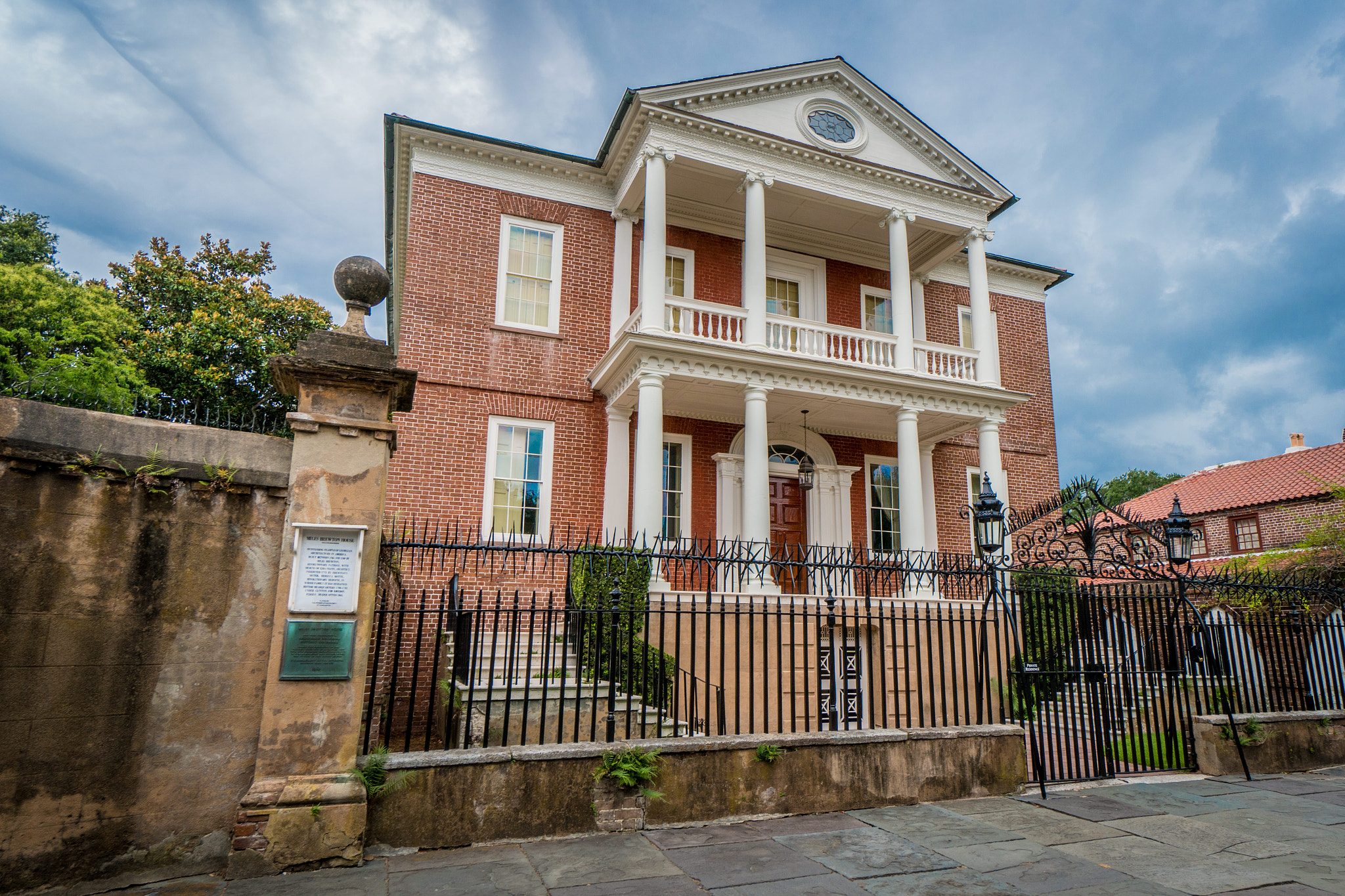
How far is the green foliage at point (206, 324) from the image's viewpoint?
72.6 ft

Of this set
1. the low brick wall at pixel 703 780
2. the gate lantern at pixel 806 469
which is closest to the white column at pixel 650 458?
the gate lantern at pixel 806 469

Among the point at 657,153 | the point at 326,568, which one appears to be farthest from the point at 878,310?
the point at 326,568

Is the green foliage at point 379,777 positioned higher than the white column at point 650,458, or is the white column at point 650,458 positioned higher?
the white column at point 650,458

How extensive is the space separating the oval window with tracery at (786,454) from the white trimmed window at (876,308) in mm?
3403

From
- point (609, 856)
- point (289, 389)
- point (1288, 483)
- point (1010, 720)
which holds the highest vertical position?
point (1288, 483)

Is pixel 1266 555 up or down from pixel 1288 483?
down

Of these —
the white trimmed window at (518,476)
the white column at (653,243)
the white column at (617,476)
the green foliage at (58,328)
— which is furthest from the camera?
the green foliage at (58,328)

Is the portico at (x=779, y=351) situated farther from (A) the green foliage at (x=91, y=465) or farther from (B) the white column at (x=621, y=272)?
(A) the green foliage at (x=91, y=465)

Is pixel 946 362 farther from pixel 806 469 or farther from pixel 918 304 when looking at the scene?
pixel 806 469

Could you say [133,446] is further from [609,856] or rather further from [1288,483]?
[1288,483]

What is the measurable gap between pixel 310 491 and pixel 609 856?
3224mm

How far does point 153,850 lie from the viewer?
4773 millimetres

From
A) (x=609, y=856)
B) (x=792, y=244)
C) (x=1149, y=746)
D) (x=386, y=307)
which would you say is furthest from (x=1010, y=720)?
(x=386, y=307)

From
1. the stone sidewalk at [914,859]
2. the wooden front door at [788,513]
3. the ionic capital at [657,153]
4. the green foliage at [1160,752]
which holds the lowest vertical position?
the stone sidewalk at [914,859]
